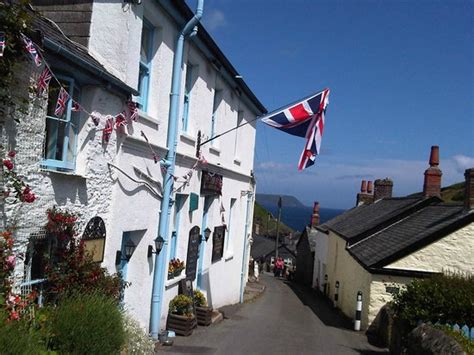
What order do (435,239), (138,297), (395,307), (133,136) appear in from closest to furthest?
(133,136), (138,297), (395,307), (435,239)

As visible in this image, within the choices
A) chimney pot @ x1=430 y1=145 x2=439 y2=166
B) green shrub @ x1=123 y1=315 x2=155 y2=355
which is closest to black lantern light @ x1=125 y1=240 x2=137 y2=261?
green shrub @ x1=123 y1=315 x2=155 y2=355

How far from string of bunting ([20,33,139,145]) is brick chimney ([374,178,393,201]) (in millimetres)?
23176

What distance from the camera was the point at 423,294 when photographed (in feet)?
36.0

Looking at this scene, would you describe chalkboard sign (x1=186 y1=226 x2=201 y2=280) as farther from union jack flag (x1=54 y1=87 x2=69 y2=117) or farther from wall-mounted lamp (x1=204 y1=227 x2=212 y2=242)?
union jack flag (x1=54 y1=87 x2=69 y2=117)

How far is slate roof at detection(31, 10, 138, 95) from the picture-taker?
239 inches

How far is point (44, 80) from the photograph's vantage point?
5.99 meters

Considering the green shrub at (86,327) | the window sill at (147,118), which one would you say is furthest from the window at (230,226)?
the green shrub at (86,327)

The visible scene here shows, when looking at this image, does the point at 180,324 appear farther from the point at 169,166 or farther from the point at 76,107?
the point at 76,107

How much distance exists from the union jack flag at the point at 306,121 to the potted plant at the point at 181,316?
4.11 metres

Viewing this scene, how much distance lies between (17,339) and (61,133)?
3.15m

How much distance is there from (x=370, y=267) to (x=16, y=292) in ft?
36.3

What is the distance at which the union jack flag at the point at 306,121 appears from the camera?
1189cm

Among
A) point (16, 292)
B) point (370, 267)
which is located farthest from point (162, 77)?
point (370, 267)

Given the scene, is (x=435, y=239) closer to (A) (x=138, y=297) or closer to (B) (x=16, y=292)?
(A) (x=138, y=297)
